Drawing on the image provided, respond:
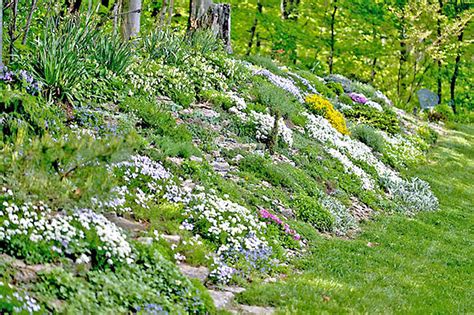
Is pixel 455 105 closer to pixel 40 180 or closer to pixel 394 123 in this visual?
pixel 394 123

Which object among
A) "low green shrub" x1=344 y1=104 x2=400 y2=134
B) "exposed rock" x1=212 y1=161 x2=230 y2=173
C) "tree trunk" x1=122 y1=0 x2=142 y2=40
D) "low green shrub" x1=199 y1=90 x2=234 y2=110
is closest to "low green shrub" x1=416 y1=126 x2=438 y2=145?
"low green shrub" x1=344 y1=104 x2=400 y2=134

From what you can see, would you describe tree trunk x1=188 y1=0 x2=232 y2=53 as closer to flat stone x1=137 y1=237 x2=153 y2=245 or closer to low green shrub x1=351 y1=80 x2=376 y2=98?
low green shrub x1=351 y1=80 x2=376 y2=98

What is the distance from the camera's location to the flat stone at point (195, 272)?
6277 mm

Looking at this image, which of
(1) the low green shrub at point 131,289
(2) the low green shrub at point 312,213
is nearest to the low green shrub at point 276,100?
(2) the low green shrub at point 312,213

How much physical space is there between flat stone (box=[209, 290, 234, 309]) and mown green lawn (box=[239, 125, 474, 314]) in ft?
0.51

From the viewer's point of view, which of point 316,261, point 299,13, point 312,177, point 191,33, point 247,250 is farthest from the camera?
point 299,13

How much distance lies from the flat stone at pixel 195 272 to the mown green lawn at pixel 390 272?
484mm

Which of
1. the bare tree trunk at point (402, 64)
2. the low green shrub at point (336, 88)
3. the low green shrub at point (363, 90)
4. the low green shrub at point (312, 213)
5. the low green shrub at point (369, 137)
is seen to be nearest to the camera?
the low green shrub at point (312, 213)

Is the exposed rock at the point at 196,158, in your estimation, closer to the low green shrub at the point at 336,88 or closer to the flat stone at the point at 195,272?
the flat stone at the point at 195,272

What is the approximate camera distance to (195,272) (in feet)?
21.0

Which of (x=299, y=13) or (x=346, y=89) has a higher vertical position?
(x=299, y=13)

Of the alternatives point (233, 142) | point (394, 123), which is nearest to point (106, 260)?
point (233, 142)

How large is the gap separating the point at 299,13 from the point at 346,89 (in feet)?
35.9

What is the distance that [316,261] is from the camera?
8195mm
